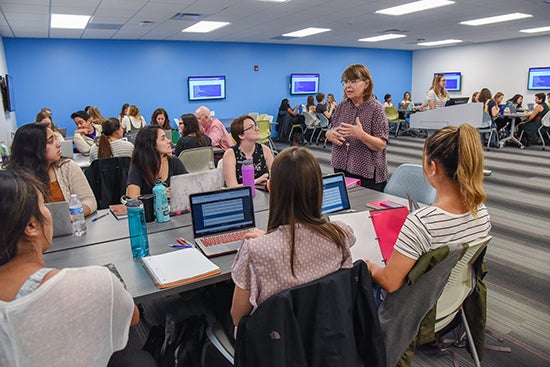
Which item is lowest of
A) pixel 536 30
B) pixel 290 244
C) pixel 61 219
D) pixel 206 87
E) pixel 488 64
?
pixel 61 219

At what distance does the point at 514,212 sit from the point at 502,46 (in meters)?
9.03

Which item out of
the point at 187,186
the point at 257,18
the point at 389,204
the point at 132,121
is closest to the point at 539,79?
the point at 257,18

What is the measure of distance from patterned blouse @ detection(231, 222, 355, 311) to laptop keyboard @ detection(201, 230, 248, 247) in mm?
612

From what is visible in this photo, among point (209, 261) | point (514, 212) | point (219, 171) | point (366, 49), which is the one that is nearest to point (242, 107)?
point (366, 49)

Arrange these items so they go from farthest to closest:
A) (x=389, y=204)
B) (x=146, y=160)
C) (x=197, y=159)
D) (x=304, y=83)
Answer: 1. (x=304, y=83)
2. (x=197, y=159)
3. (x=146, y=160)
4. (x=389, y=204)

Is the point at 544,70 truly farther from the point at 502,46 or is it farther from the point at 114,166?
the point at 114,166

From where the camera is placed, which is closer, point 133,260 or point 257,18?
point 133,260

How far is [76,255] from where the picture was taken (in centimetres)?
180

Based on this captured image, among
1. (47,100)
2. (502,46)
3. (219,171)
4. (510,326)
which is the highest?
(502,46)

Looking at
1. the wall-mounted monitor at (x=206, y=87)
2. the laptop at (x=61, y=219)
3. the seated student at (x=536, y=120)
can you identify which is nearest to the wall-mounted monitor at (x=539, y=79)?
the seated student at (x=536, y=120)

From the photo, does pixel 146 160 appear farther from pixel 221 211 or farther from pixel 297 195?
pixel 297 195

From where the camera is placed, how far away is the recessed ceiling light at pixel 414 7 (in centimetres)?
624

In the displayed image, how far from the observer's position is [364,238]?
1.77 meters

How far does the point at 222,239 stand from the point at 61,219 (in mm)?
809
